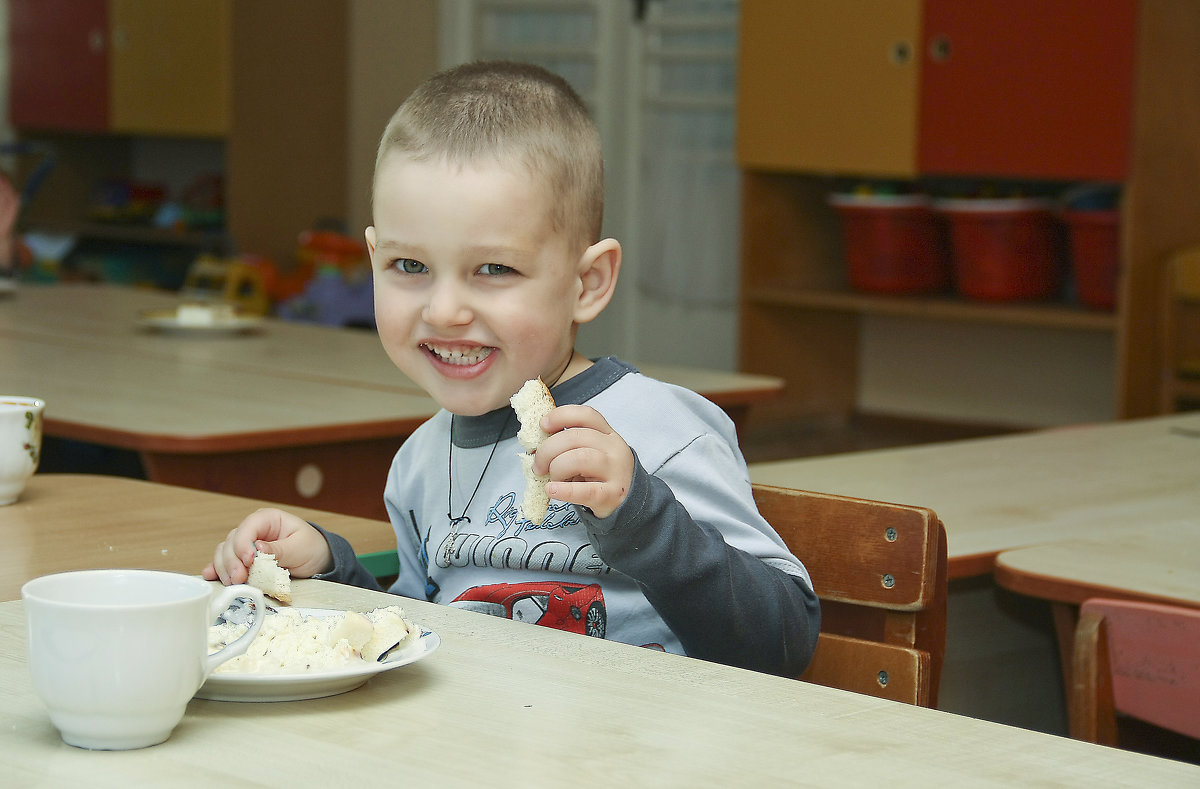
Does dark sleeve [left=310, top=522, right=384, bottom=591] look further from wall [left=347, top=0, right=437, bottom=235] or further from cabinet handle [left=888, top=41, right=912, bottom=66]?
wall [left=347, top=0, right=437, bottom=235]

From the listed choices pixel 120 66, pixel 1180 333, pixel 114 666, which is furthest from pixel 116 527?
pixel 120 66

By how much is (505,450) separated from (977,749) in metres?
0.60

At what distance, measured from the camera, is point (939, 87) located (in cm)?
436

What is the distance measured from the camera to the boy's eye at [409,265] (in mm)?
1112

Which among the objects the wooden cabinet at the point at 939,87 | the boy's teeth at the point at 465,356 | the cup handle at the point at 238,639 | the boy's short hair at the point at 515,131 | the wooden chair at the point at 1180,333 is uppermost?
the wooden cabinet at the point at 939,87

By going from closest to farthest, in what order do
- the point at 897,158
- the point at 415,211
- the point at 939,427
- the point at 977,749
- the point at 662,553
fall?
the point at 977,749
the point at 662,553
the point at 415,211
the point at 897,158
the point at 939,427

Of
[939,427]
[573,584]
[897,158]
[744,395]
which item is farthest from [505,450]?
[939,427]

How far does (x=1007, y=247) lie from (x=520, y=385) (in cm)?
343

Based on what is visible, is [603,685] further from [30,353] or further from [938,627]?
[30,353]

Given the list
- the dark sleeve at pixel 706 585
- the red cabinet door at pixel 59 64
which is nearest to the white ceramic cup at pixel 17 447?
the dark sleeve at pixel 706 585

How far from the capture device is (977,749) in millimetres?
717

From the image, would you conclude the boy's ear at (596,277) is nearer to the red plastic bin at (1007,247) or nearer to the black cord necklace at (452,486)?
the black cord necklace at (452,486)

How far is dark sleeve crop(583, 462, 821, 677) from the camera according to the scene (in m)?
0.97

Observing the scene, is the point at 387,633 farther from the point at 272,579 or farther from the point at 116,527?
the point at 116,527
